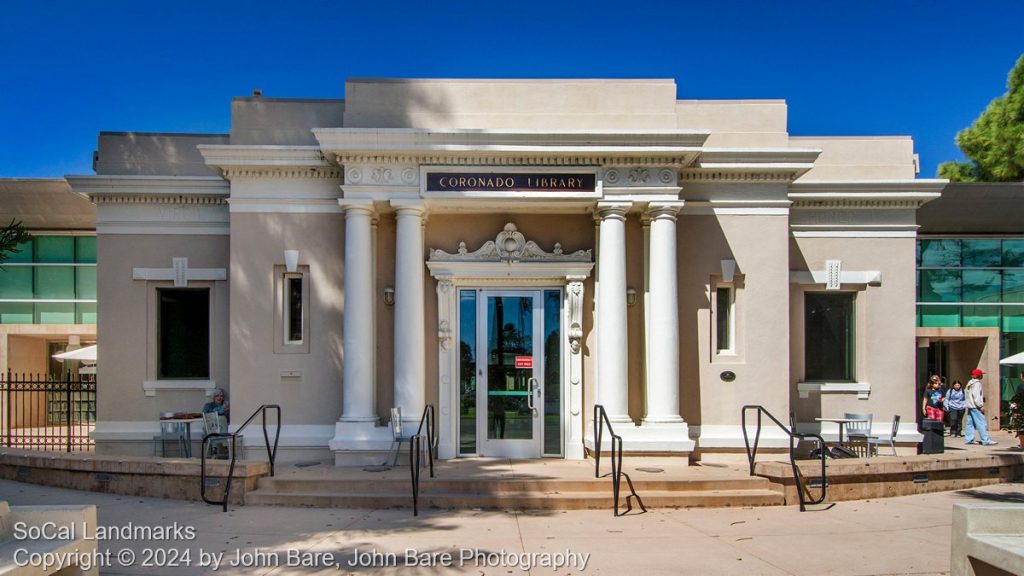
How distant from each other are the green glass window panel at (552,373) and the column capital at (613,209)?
4.80ft

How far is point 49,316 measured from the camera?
21.6m

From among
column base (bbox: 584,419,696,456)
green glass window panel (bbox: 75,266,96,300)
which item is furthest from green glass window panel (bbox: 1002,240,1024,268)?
green glass window panel (bbox: 75,266,96,300)

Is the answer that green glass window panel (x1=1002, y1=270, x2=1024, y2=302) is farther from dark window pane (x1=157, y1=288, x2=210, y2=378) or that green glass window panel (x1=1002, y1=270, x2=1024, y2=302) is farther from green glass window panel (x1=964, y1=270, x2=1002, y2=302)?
dark window pane (x1=157, y1=288, x2=210, y2=378)

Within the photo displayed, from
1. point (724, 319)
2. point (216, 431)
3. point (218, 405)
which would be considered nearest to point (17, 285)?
point (218, 405)

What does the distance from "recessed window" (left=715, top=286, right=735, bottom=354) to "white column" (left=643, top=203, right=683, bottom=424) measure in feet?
3.56

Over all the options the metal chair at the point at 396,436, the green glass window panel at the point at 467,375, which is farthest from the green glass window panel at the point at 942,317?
the metal chair at the point at 396,436

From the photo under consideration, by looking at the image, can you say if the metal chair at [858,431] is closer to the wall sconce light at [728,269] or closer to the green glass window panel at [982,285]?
the wall sconce light at [728,269]

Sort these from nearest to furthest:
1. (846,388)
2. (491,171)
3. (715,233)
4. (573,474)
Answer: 1. (573,474)
2. (491,171)
3. (715,233)
4. (846,388)

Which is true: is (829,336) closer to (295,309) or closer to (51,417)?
(295,309)

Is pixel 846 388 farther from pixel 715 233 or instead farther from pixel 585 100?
pixel 585 100

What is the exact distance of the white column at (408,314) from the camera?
11656mm

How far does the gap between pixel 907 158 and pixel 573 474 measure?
27.4 feet

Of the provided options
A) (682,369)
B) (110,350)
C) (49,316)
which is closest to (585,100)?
(682,369)

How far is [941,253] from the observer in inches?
858
